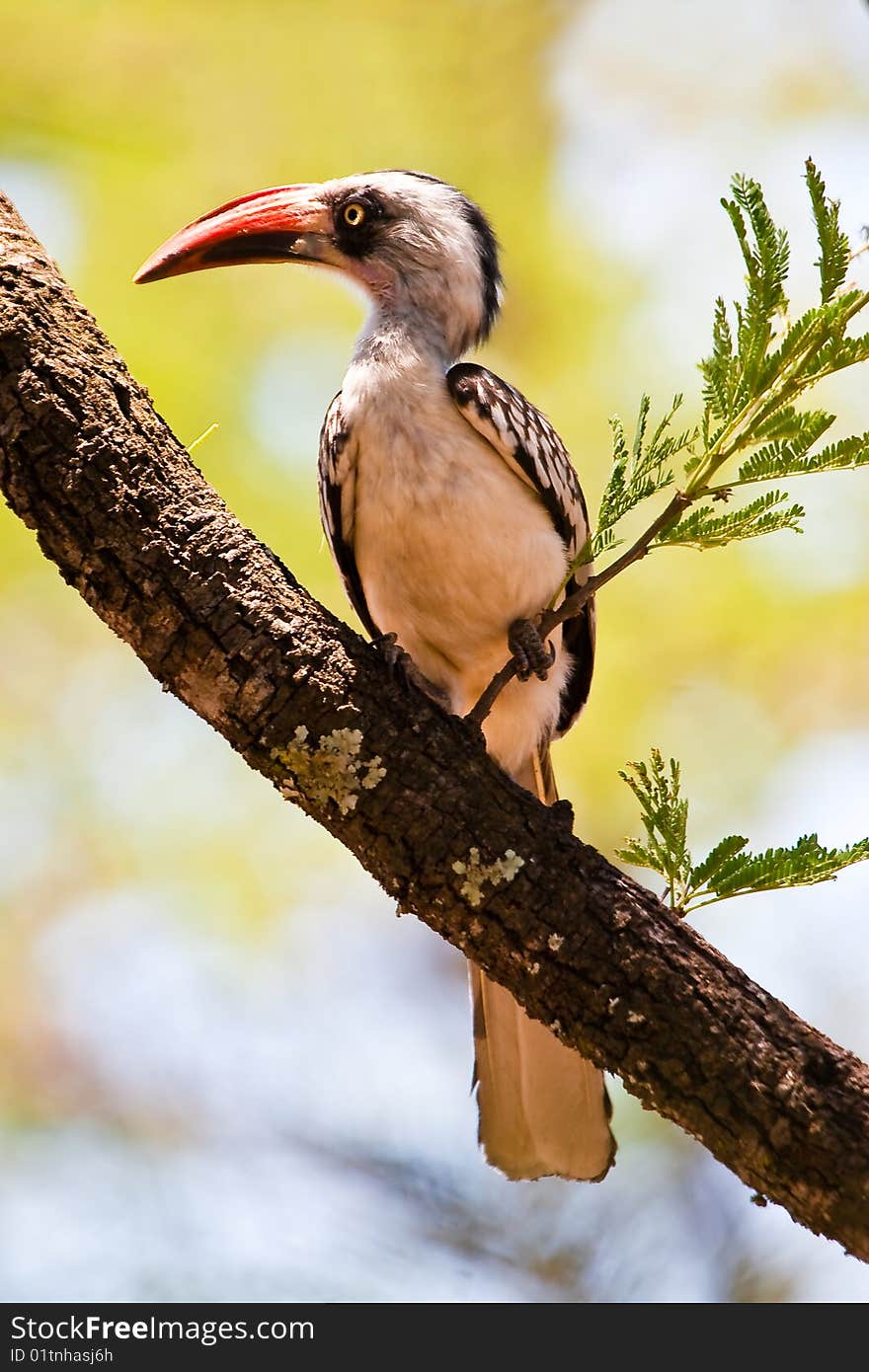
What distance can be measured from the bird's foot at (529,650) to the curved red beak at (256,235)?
1464 millimetres

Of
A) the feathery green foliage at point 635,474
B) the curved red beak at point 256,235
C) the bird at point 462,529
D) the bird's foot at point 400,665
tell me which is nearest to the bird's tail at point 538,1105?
the bird at point 462,529

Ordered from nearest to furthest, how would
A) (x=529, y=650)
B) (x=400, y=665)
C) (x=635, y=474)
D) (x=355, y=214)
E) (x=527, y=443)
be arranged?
(x=635, y=474)
(x=400, y=665)
(x=529, y=650)
(x=527, y=443)
(x=355, y=214)

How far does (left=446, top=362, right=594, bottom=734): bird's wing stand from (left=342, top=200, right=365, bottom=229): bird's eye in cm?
78

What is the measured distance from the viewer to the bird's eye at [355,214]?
14.3 feet

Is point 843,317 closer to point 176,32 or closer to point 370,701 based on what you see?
point 370,701

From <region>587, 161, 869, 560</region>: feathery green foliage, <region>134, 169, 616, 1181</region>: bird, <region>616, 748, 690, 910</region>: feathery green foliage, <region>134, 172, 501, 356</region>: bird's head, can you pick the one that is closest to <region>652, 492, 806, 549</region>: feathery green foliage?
<region>587, 161, 869, 560</region>: feathery green foliage

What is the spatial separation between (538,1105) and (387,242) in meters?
2.66

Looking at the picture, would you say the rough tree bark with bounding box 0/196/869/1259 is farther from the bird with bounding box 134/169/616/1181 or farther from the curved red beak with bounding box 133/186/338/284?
the curved red beak with bounding box 133/186/338/284

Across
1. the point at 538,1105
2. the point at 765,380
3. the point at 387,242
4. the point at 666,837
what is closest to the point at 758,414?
the point at 765,380

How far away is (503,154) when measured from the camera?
558 cm

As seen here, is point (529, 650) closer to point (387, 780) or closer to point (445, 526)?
point (445, 526)

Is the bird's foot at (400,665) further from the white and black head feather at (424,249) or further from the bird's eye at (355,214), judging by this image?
the bird's eye at (355,214)

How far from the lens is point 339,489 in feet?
12.6
